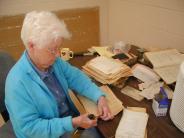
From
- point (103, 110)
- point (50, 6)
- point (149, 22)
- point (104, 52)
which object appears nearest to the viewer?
point (103, 110)

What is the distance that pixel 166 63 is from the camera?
1.47m

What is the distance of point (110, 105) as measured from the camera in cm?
128

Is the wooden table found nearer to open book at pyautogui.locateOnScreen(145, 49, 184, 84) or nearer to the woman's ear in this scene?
open book at pyautogui.locateOnScreen(145, 49, 184, 84)

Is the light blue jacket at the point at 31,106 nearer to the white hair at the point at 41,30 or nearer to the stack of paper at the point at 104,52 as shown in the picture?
the white hair at the point at 41,30

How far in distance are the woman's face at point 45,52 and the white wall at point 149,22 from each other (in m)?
1.04

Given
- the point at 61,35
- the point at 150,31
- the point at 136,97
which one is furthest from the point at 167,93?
the point at 150,31

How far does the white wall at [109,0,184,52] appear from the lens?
1.77 m

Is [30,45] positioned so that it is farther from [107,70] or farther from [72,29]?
[72,29]

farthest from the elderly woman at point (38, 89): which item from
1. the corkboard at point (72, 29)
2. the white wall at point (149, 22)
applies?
the corkboard at point (72, 29)

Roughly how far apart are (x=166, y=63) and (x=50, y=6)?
134cm

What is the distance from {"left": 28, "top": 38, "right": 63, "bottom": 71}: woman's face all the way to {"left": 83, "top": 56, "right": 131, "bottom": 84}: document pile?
15.6 inches

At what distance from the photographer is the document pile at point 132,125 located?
3.52ft

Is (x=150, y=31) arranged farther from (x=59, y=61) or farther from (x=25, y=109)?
→ (x=25, y=109)

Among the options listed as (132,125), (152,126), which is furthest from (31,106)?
(152,126)
